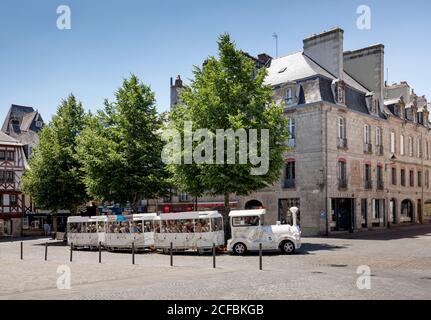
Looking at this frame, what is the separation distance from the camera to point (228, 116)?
25.2m

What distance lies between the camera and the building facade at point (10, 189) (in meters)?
44.2

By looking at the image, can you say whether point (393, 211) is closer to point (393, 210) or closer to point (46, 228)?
point (393, 210)

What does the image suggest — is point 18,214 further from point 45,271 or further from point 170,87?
point 45,271

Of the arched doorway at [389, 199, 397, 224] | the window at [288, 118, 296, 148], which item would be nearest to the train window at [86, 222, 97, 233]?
the window at [288, 118, 296, 148]

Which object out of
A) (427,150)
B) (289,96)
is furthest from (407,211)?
(289,96)

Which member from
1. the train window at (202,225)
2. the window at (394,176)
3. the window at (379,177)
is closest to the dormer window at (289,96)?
the window at (379,177)

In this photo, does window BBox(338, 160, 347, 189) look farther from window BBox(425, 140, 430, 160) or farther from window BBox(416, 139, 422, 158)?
window BBox(425, 140, 430, 160)

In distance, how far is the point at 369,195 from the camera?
1475 inches

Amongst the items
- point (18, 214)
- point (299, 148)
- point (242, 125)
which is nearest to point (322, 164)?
point (299, 148)

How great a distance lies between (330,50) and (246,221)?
20.3 meters

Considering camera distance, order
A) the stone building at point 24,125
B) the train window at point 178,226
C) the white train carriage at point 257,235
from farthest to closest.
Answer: the stone building at point 24,125
the train window at point 178,226
the white train carriage at point 257,235

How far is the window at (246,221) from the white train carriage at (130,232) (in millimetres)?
5219

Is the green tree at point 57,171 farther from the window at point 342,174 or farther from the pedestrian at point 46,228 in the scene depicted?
the window at point 342,174

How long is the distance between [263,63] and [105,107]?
50.1 ft
